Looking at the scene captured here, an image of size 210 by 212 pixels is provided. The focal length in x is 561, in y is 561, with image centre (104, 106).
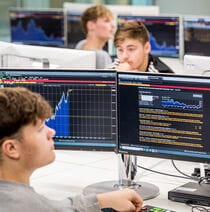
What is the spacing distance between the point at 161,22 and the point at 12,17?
1.71 m

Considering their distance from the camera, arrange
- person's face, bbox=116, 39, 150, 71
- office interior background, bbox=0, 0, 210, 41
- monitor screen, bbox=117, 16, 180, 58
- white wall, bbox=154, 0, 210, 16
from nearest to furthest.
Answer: person's face, bbox=116, 39, 150, 71
monitor screen, bbox=117, 16, 180, 58
office interior background, bbox=0, 0, 210, 41
white wall, bbox=154, 0, 210, 16

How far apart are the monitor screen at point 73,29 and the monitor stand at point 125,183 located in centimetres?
390

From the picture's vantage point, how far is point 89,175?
8.02 feet

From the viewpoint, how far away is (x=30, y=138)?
154 cm

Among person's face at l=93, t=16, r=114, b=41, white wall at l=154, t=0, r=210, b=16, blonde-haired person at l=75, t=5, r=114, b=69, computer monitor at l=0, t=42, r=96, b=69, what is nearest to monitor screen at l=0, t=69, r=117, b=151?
computer monitor at l=0, t=42, r=96, b=69

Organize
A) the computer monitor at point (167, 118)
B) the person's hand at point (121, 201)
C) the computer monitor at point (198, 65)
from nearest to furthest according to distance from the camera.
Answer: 1. the person's hand at point (121, 201)
2. the computer monitor at point (167, 118)
3. the computer monitor at point (198, 65)

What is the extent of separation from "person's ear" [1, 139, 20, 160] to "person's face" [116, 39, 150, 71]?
7.27 ft

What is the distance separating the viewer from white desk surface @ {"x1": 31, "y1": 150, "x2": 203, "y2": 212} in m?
2.21

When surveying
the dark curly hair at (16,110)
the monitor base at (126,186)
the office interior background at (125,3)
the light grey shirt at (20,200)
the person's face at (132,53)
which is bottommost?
the monitor base at (126,186)

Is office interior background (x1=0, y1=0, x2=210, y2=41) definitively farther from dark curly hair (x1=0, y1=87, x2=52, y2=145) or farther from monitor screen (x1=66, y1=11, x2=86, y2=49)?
dark curly hair (x1=0, y1=87, x2=52, y2=145)

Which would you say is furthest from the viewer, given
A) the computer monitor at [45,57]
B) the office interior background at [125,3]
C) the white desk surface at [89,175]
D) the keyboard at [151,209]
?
the office interior background at [125,3]

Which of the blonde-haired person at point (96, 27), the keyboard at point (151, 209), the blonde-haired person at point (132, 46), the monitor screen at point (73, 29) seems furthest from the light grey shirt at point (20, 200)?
the monitor screen at point (73, 29)

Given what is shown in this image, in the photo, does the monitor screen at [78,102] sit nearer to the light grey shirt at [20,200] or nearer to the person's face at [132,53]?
the light grey shirt at [20,200]

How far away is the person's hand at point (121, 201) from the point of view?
1828mm
